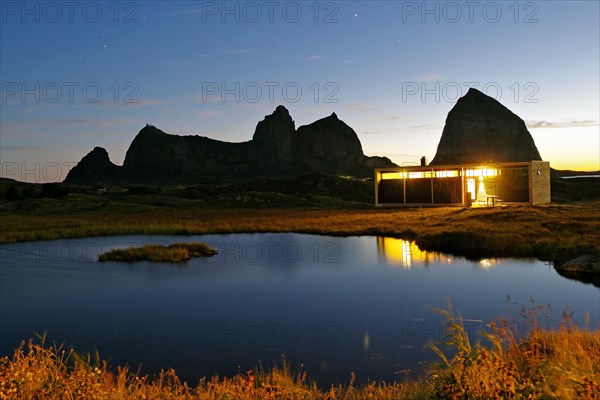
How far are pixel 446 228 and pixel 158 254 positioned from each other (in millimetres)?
19357

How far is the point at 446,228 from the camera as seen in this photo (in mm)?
34219

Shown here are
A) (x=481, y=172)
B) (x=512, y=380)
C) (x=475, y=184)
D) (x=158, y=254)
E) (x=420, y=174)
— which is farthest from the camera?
(x=420, y=174)

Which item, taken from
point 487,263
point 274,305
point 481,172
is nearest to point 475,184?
point 481,172

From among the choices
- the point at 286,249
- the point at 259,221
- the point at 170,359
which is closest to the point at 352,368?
the point at 170,359

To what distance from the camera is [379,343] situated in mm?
12547

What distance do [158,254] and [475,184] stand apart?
37779 millimetres

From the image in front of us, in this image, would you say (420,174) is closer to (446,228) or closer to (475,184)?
(475,184)

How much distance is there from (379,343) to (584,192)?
103411 mm

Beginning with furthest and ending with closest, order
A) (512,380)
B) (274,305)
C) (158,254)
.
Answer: (158,254), (274,305), (512,380)

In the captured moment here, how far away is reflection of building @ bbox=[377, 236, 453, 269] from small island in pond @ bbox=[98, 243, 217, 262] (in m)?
10.3

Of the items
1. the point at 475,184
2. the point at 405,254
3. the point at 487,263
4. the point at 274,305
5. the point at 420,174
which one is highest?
the point at 420,174

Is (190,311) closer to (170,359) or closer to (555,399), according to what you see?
(170,359)

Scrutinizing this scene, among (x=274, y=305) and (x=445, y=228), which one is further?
(x=445, y=228)

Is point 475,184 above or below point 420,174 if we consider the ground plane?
below
